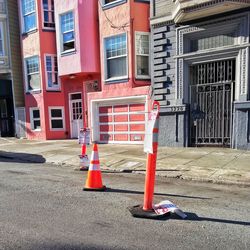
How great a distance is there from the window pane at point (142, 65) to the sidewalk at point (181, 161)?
12.5 ft

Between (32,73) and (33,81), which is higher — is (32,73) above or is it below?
above

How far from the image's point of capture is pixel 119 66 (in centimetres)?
1222

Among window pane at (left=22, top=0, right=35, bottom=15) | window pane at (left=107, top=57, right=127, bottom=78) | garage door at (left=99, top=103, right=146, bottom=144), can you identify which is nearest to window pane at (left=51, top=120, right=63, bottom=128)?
garage door at (left=99, top=103, right=146, bottom=144)

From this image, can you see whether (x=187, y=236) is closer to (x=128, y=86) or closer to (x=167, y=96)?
(x=167, y=96)

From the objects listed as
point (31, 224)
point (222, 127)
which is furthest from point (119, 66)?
point (31, 224)

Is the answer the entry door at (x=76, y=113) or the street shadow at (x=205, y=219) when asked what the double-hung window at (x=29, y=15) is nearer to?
the entry door at (x=76, y=113)

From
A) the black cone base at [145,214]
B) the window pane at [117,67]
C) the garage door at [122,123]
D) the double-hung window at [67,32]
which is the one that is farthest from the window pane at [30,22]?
the black cone base at [145,214]

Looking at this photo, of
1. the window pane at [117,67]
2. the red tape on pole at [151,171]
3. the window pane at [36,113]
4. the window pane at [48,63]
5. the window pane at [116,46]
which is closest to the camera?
the red tape on pole at [151,171]

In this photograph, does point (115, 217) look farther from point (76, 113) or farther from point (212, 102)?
point (76, 113)

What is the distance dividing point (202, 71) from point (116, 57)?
4151 millimetres

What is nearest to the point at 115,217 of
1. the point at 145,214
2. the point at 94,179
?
the point at 145,214

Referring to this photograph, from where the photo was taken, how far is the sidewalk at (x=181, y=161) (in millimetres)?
6298

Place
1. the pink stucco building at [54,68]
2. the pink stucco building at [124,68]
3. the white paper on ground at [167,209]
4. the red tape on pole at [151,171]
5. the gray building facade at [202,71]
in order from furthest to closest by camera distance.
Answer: the pink stucco building at [54,68] → the pink stucco building at [124,68] → the gray building facade at [202,71] → the white paper on ground at [167,209] → the red tape on pole at [151,171]

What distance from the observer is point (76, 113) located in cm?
1541
